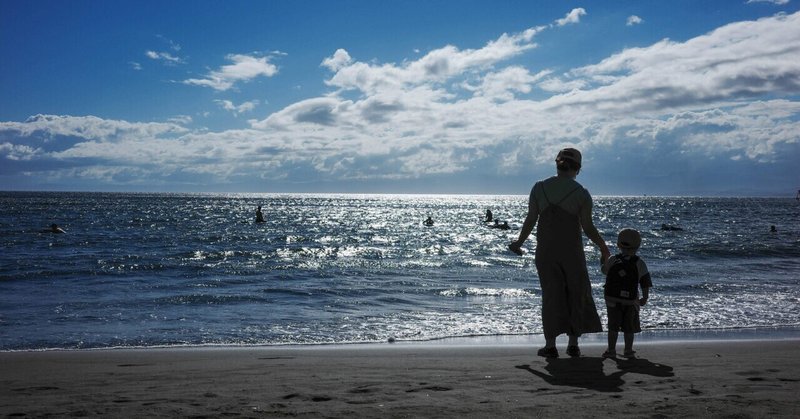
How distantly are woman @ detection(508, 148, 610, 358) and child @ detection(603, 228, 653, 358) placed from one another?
1.28ft

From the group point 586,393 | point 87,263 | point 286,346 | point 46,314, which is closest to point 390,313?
point 286,346

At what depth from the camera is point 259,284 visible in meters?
16.6

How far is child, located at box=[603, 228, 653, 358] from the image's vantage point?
6586 millimetres

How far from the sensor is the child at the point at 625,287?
21.6 feet

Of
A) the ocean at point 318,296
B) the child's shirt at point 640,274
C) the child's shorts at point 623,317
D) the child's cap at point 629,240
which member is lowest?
the ocean at point 318,296

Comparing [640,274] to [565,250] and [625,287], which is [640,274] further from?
[565,250]

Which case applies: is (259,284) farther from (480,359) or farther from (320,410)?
(320,410)

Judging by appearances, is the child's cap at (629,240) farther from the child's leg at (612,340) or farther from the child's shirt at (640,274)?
the child's leg at (612,340)

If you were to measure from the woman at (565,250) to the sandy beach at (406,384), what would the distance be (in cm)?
41

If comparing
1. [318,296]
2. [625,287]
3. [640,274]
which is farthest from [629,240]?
[318,296]

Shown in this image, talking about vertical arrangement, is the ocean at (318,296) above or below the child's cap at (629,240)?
below

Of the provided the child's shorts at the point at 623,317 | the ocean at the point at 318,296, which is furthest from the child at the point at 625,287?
the ocean at the point at 318,296

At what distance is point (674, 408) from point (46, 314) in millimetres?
10517

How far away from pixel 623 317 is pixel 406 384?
279 centimetres
